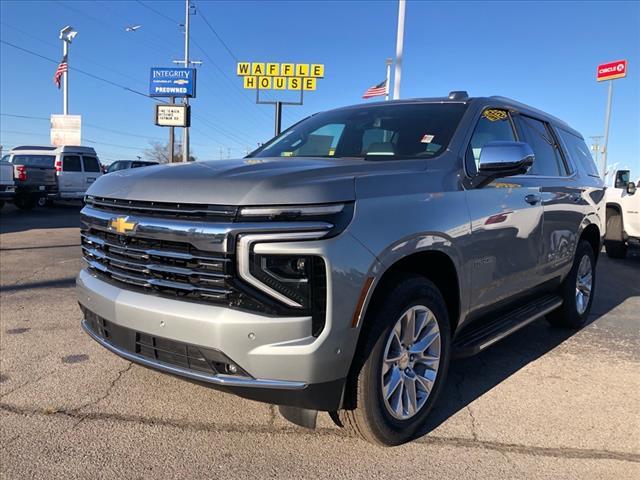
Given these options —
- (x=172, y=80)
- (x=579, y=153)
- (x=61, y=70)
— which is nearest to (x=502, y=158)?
(x=579, y=153)

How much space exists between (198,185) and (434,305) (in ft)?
4.80

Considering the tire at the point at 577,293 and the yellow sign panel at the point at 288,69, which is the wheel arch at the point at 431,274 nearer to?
the tire at the point at 577,293

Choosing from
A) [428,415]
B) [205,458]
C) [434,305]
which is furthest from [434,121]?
[205,458]

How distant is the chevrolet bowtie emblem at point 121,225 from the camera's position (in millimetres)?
2676

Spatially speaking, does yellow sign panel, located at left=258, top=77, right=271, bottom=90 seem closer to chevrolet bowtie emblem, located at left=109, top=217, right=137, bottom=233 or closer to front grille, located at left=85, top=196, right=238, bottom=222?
front grille, located at left=85, top=196, right=238, bottom=222

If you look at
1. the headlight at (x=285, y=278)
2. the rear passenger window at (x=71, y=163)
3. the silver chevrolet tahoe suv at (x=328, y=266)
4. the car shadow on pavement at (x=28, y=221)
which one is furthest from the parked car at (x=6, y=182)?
the headlight at (x=285, y=278)

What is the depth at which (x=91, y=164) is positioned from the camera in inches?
836

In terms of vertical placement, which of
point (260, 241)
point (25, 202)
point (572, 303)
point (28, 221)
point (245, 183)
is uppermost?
point (245, 183)

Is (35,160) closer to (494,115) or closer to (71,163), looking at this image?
(71,163)

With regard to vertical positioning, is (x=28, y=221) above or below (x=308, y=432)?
below

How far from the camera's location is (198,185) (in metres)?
2.52

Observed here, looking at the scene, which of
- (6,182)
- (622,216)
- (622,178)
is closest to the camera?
(622,178)

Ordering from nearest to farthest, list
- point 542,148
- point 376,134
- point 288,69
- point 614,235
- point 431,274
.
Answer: point 431,274 < point 376,134 < point 542,148 < point 614,235 < point 288,69

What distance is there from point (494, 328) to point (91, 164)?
815 inches
